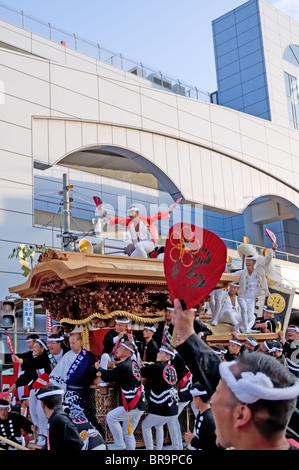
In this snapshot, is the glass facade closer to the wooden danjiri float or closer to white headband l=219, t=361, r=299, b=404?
the wooden danjiri float

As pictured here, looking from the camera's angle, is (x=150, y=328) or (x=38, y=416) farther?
(x=150, y=328)

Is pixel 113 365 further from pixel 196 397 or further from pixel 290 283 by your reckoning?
pixel 290 283

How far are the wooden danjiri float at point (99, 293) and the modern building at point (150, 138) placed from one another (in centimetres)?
450

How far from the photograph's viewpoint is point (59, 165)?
18.2 meters

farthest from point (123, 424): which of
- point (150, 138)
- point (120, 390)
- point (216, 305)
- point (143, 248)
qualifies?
point (150, 138)

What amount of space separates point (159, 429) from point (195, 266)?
5.43 m

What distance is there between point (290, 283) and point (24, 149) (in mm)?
12004

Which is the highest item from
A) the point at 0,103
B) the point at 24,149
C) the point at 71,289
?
the point at 0,103

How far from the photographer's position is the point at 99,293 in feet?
25.3

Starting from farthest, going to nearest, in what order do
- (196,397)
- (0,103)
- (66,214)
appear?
(0,103)
(66,214)
(196,397)

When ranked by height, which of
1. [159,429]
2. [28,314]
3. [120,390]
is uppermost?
[28,314]

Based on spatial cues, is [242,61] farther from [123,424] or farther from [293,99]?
[123,424]

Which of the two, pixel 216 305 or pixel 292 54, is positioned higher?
pixel 292 54
